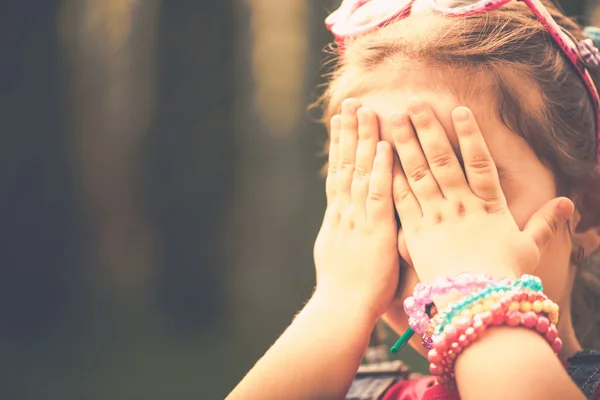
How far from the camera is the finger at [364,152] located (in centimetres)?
90

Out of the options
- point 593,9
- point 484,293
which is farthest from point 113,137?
point 484,293

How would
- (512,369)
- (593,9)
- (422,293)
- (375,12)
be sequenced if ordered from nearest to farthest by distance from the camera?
1. (512,369)
2. (422,293)
3. (375,12)
4. (593,9)

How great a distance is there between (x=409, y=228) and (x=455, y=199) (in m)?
0.07

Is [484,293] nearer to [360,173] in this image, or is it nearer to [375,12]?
[360,173]

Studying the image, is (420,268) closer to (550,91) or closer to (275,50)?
(550,91)

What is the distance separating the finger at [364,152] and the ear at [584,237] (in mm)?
308

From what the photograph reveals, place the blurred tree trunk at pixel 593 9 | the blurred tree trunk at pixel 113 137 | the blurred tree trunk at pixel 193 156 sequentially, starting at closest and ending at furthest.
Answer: the blurred tree trunk at pixel 593 9, the blurred tree trunk at pixel 113 137, the blurred tree trunk at pixel 193 156

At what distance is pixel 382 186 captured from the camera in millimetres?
886

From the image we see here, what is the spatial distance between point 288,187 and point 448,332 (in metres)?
2.62

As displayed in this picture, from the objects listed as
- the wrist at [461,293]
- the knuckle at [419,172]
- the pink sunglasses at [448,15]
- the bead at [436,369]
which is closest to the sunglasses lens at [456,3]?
the pink sunglasses at [448,15]

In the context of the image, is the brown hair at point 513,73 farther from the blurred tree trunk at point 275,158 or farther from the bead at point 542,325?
the blurred tree trunk at point 275,158

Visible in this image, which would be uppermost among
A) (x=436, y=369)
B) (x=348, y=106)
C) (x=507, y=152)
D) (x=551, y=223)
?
(x=348, y=106)

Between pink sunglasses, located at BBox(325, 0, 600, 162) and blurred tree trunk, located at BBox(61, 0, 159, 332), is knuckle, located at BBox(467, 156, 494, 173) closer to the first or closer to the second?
pink sunglasses, located at BBox(325, 0, 600, 162)

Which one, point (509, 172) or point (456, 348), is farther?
point (509, 172)
